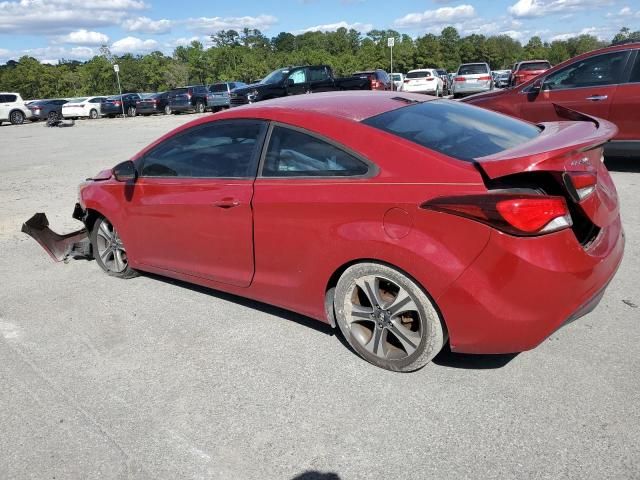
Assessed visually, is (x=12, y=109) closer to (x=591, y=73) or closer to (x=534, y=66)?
(x=534, y=66)

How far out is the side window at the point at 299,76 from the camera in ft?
73.9

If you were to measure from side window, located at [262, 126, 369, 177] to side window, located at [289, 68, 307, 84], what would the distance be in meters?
19.9

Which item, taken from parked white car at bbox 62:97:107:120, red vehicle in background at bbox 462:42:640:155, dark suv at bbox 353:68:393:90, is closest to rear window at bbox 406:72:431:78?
dark suv at bbox 353:68:393:90

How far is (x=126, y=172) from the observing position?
14.5 ft

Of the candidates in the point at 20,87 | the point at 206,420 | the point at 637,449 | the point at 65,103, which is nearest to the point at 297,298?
the point at 206,420

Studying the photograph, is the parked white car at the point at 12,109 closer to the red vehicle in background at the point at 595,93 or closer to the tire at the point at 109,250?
the red vehicle in background at the point at 595,93

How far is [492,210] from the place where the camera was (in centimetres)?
262

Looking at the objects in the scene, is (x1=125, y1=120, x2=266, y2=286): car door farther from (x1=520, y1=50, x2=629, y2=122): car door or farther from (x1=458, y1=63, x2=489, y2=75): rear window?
(x1=458, y1=63, x2=489, y2=75): rear window

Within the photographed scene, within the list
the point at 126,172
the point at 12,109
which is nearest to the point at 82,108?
the point at 12,109

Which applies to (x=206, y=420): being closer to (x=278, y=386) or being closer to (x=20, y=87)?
(x=278, y=386)

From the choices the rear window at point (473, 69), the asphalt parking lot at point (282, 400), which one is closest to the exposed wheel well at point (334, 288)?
the asphalt parking lot at point (282, 400)

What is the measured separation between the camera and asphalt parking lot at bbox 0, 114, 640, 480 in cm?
252

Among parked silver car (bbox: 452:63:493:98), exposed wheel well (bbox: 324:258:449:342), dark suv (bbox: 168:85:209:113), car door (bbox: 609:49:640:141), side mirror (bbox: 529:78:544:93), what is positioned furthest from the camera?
dark suv (bbox: 168:85:209:113)

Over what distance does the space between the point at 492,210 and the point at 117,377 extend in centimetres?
236
